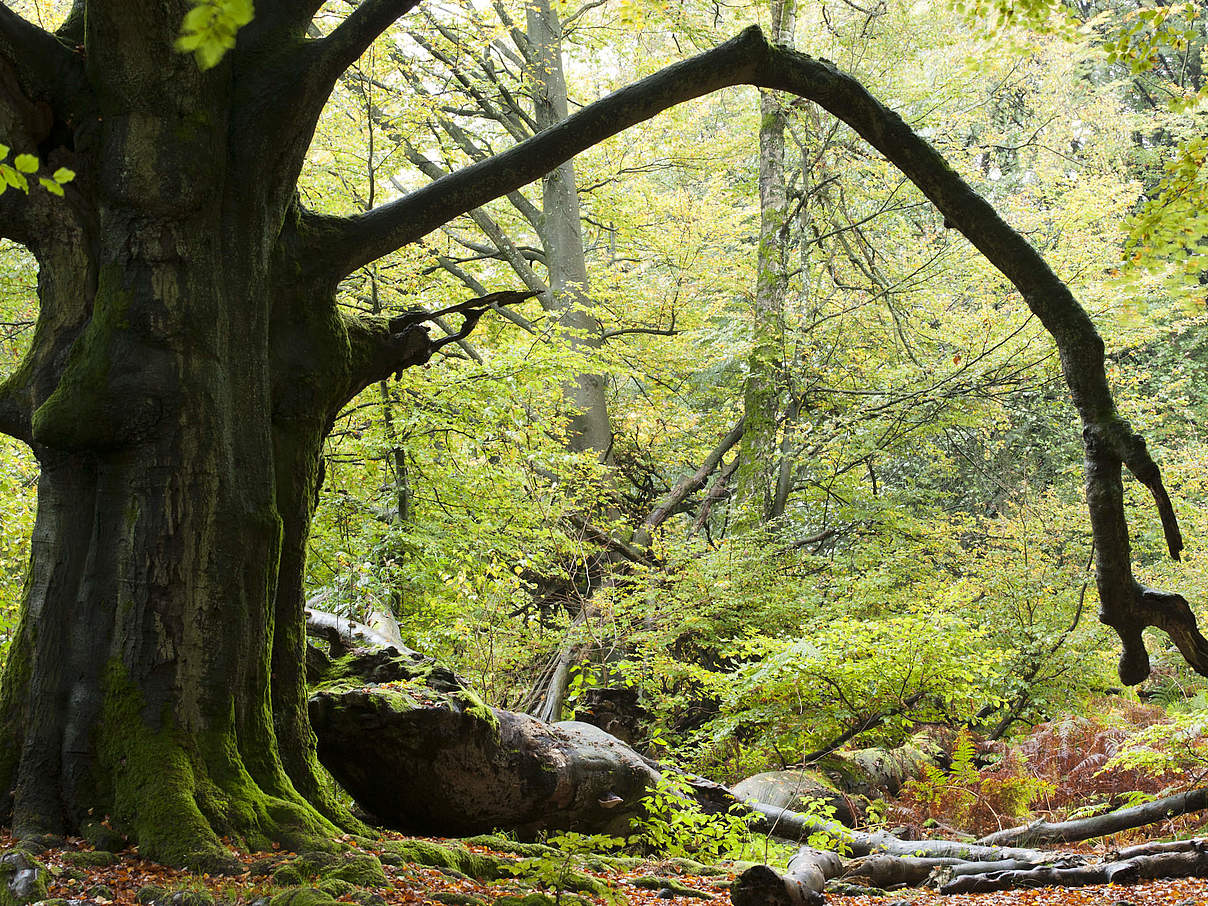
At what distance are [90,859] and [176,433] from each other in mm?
1585

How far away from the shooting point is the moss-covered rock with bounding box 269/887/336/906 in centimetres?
280

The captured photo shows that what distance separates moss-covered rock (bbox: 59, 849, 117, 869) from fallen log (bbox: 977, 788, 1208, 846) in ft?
18.5

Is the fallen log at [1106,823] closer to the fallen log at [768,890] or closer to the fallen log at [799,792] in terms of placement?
the fallen log at [799,792]

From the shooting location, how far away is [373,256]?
14.8 ft

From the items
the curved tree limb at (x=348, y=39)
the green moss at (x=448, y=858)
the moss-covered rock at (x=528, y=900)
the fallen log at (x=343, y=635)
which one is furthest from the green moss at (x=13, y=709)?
the curved tree limb at (x=348, y=39)

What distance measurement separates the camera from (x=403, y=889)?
10.8 ft

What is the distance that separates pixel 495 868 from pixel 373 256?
295cm

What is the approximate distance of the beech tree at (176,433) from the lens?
3502 millimetres

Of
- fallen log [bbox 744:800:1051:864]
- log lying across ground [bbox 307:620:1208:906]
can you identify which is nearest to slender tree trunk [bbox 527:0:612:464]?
fallen log [bbox 744:800:1051:864]

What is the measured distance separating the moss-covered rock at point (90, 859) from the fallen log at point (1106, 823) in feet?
18.5

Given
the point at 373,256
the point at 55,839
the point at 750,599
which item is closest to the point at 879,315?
the point at 750,599

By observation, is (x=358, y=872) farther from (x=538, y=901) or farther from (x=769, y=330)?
(x=769, y=330)

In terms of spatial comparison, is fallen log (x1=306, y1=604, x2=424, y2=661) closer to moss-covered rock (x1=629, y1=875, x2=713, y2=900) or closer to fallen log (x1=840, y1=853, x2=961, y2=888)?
moss-covered rock (x1=629, y1=875, x2=713, y2=900)

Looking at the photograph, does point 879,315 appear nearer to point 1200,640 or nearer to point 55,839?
point 1200,640
